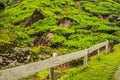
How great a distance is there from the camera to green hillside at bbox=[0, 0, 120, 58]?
91.8 feet

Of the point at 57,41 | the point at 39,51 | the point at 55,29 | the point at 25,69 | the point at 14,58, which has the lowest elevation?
the point at 57,41

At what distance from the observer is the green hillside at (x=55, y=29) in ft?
91.8

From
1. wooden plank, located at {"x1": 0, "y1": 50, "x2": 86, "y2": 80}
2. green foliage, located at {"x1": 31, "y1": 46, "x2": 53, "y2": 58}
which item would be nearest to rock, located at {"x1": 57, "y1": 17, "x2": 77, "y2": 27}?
green foliage, located at {"x1": 31, "y1": 46, "x2": 53, "y2": 58}

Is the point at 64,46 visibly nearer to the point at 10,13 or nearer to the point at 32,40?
the point at 32,40

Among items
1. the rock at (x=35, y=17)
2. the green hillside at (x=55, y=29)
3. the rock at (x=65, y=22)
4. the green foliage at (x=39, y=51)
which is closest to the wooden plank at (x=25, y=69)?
the green hillside at (x=55, y=29)

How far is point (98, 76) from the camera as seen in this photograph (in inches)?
502

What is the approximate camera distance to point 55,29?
3177cm

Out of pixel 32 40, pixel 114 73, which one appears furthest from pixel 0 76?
pixel 32 40

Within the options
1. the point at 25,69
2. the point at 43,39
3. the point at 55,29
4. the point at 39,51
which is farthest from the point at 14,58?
the point at 55,29

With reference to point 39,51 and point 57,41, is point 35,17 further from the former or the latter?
point 39,51

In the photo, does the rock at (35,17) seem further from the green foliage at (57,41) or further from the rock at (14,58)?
the rock at (14,58)

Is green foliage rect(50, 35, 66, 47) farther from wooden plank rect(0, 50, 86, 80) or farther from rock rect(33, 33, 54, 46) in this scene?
wooden plank rect(0, 50, 86, 80)

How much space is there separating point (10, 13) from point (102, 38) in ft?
72.5

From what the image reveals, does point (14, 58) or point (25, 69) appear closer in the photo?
point (25, 69)
